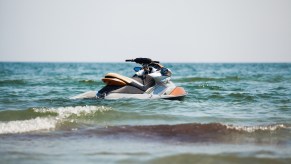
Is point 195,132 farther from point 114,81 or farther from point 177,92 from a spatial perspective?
point 177,92

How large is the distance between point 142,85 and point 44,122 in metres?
4.18

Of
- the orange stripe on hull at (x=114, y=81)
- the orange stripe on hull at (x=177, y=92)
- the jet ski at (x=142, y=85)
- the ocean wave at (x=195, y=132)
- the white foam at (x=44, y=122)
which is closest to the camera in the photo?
the ocean wave at (x=195, y=132)

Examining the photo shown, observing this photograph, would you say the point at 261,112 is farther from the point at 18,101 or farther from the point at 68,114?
the point at 18,101

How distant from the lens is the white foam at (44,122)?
866 centimetres

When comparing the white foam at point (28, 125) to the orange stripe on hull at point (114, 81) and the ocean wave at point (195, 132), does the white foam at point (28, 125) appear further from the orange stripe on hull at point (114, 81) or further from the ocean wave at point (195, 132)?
the orange stripe on hull at point (114, 81)

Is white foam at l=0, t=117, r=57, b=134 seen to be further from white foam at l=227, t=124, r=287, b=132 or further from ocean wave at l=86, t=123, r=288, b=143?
white foam at l=227, t=124, r=287, b=132

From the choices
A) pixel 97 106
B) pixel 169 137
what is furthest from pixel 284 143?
pixel 97 106

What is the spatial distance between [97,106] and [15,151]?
4.64m

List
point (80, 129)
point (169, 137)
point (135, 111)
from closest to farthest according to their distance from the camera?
point (169, 137) → point (80, 129) → point (135, 111)

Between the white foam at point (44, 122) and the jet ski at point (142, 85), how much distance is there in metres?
1.50

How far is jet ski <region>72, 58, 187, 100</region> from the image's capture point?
12547 millimetres

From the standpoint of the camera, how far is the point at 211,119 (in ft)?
33.7

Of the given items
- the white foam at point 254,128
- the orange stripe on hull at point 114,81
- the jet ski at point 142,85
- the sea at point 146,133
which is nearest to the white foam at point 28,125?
the sea at point 146,133

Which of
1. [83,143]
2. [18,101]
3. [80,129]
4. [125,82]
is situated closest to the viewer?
[83,143]
